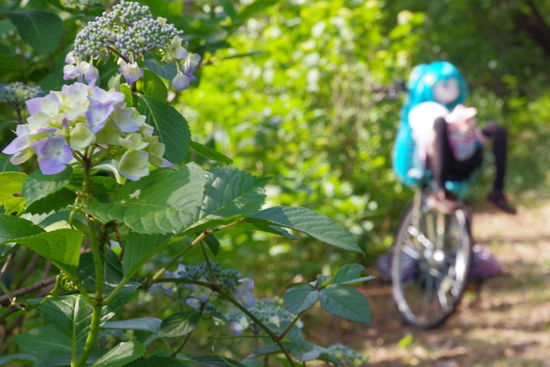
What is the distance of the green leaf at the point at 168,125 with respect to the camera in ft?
1.47

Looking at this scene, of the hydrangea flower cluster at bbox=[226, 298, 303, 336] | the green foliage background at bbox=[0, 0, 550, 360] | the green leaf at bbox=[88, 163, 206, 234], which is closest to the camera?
the green leaf at bbox=[88, 163, 206, 234]

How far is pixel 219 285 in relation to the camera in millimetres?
584

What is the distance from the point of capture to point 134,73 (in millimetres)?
434

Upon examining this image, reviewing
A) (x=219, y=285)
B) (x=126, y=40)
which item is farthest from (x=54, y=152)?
(x=219, y=285)

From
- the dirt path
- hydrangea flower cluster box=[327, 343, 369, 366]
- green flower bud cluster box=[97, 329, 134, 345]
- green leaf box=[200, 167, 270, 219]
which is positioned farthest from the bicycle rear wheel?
green leaf box=[200, 167, 270, 219]

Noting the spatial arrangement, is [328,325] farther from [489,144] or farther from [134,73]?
[134,73]

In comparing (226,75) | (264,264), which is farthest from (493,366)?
(226,75)

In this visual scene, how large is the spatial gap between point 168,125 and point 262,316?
13.6 inches

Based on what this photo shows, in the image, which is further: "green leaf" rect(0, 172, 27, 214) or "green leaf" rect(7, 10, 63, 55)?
"green leaf" rect(7, 10, 63, 55)

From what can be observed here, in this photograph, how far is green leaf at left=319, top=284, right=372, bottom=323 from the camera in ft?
1.72

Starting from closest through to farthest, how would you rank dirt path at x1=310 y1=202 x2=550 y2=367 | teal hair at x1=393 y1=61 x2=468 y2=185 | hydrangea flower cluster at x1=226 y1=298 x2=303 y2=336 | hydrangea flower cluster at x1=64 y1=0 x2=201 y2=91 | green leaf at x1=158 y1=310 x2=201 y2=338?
hydrangea flower cluster at x1=64 y1=0 x2=201 y2=91
green leaf at x1=158 y1=310 x2=201 y2=338
hydrangea flower cluster at x1=226 y1=298 x2=303 y2=336
dirt path at x1=310 y1=202 x2=550 y2=367
teal hair at x1=393 y1=61 x2=468 y2=185

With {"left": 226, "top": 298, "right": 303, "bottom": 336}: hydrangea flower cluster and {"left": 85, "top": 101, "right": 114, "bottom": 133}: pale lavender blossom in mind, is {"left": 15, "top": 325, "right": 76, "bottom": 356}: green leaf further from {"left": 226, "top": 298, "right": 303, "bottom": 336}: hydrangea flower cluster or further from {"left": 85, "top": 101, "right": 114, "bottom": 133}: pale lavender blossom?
{"left": 85, "top": 101, "right": 114, "bottom": 133}: pale lavender blossom

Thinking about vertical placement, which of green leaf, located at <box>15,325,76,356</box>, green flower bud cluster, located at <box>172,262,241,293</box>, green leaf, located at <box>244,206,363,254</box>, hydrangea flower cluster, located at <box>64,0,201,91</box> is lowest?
green leaf, located at <box>15,325,76,356</box>

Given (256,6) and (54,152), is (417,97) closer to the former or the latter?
(256,6)
